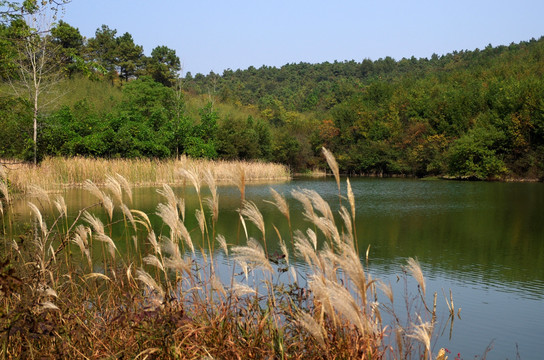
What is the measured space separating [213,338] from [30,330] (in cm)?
103

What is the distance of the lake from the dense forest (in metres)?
9.06

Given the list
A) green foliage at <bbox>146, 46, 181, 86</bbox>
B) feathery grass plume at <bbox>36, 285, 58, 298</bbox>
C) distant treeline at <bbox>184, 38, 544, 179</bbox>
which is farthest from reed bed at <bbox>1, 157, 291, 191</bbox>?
green foliage at <bbox>146, 46, 181, 86</bbox>

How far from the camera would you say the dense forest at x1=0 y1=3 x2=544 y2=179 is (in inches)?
1062

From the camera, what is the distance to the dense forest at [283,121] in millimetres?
26984

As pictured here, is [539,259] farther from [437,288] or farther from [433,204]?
[433,204]

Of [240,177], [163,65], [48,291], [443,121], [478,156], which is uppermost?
[163,65]

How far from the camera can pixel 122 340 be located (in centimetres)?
329

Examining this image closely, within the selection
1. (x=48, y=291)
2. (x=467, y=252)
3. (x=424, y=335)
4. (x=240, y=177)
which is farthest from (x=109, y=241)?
(x=467, y=252)

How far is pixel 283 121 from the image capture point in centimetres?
5997

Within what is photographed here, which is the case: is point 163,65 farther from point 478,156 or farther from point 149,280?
point 149,280

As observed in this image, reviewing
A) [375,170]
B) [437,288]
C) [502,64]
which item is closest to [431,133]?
[375,170]

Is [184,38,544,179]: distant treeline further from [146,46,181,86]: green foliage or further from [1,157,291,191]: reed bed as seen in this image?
[1,157,291,191]: reed bed

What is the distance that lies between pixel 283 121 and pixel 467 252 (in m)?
51.3

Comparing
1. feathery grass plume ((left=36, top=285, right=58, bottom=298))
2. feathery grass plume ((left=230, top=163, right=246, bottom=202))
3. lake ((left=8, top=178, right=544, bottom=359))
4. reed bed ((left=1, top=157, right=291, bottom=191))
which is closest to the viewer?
feathery grass plume ((left=36, top=285, right=58, bottom=298))
